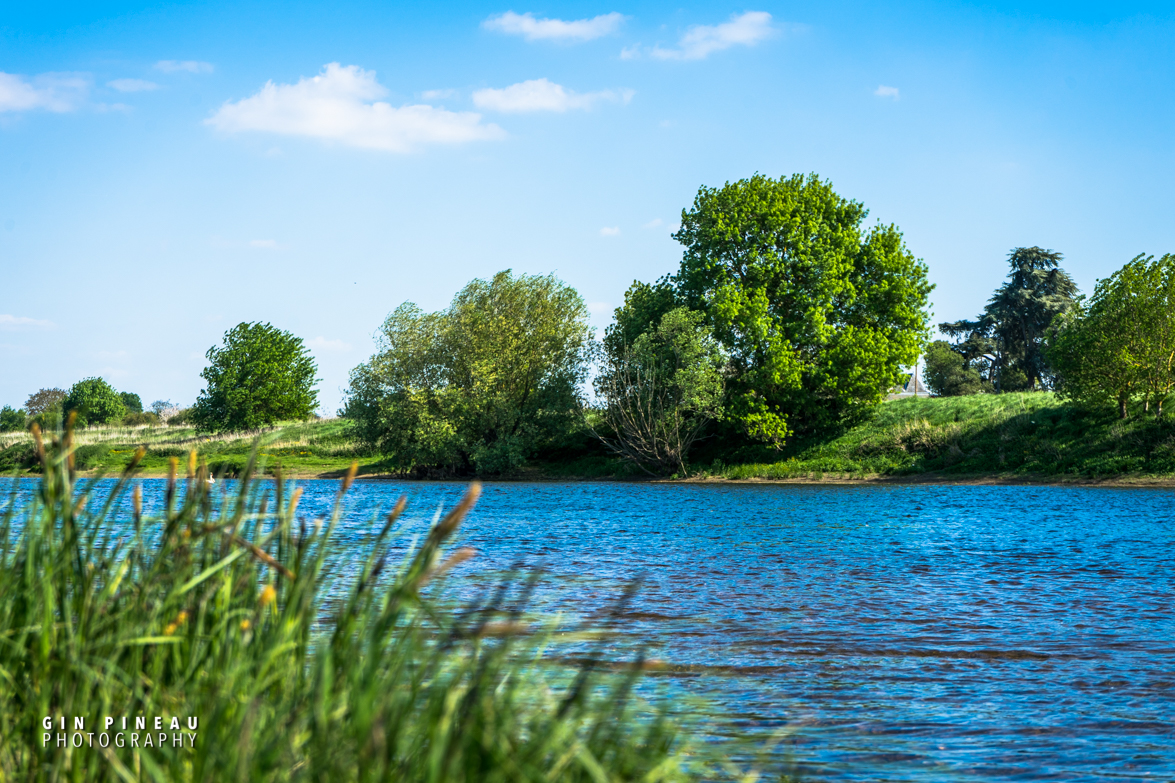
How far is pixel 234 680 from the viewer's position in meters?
3.24

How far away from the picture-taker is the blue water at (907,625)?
6.91 m

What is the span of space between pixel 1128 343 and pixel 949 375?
32787mm

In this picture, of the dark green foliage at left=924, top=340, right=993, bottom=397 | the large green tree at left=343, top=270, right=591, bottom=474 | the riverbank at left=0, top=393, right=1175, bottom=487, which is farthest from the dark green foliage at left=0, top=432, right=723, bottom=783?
the dark green foliage at left=924, top=340, right=993, bottom=397

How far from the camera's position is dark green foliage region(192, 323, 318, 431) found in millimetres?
80125

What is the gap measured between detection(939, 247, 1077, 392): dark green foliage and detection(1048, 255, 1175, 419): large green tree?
108ft

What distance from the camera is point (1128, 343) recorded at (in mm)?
40750

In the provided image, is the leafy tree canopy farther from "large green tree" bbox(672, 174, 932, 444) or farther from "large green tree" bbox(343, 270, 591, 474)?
"large green tree" bbox(343, 270, 591, 474)

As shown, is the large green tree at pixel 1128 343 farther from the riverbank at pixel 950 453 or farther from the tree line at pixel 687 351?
the tree line at pixel 687 351

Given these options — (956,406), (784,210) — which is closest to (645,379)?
(784,210)

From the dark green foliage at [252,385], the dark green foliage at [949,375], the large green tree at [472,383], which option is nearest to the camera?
the large green tree at [472,383]

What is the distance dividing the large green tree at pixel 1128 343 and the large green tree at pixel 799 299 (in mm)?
8125

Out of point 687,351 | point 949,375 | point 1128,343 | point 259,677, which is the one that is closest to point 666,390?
point 687,351

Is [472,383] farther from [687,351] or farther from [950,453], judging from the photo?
[950,453]

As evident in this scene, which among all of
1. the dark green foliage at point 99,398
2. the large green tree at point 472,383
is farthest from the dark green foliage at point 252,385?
the large green tree at point 472,383
